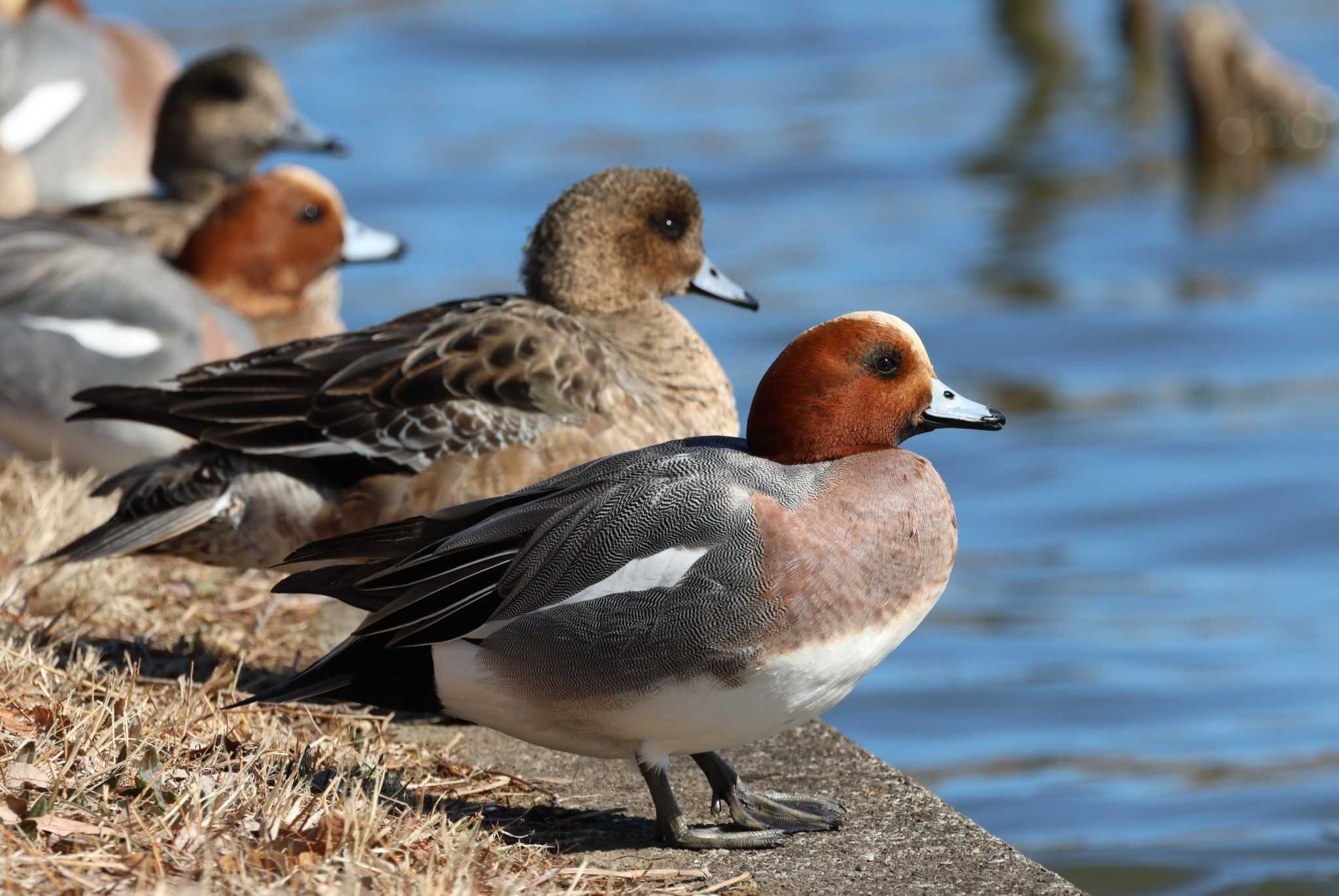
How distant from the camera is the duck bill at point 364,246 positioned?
5.96 m

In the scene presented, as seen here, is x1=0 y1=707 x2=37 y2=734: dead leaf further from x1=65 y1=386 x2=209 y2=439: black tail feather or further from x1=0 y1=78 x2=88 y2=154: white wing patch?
x1=0 y1=78 x2=88 y2=154: white wing patch

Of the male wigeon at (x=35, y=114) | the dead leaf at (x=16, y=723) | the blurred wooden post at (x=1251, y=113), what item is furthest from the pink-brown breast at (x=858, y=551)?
the blurred wooden post at (x=1251, y=113)

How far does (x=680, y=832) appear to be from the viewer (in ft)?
10.7

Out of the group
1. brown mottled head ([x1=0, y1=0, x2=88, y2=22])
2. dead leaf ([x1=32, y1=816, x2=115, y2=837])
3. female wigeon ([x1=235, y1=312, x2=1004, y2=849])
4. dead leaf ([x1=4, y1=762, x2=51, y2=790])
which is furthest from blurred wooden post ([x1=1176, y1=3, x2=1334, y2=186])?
dead leaf ([x1=32, y1=816, x2=115, y2=837])

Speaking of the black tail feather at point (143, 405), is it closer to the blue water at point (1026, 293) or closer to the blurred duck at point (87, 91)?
the blue water at point (1026, 293)

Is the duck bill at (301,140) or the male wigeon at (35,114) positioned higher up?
the duck bill at (301,140)

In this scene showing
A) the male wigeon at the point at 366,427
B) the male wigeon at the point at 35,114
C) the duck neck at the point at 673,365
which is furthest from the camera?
the male wigeon at the point at 35,114

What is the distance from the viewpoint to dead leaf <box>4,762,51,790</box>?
2.81 m

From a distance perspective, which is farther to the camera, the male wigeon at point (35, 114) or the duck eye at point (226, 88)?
the male wigeon at point (35, 114)

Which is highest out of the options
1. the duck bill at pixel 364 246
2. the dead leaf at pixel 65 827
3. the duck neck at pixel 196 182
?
the duck bill at pixel 364 246

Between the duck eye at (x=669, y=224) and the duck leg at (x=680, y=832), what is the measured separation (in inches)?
75.0

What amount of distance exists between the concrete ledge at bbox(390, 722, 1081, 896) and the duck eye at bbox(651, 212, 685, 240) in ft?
4.74

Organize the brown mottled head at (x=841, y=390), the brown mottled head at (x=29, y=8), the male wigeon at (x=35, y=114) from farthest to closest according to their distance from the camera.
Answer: the brown mottled head at (x=29, y=8) < the male wigeon at (x=35, y=114) < the brown mottled head at (x=841, y=390)

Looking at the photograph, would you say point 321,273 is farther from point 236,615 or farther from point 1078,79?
point 1078,79
